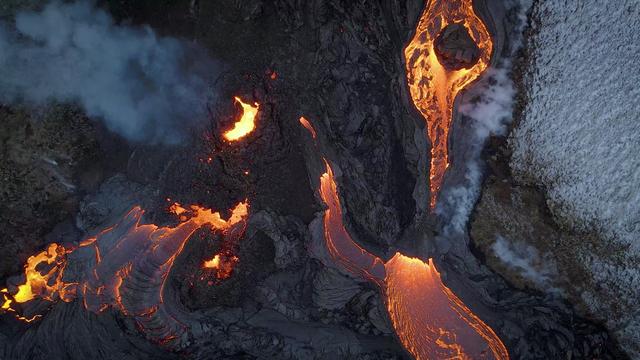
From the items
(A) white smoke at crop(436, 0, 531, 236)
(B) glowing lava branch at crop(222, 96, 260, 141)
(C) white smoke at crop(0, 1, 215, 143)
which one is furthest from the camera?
(A) white smoke at crop(436, 0, 531, 236)

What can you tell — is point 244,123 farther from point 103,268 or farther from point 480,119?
point 480,119

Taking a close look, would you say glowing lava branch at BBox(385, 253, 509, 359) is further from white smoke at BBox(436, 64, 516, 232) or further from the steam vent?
white smoke at BBox(436, 64, 516, 232)

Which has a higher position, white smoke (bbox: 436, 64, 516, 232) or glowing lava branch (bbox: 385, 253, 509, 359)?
white smoke (bbox: 436, 64, 516, 232)

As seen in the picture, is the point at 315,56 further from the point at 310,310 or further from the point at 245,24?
the point at 310,310

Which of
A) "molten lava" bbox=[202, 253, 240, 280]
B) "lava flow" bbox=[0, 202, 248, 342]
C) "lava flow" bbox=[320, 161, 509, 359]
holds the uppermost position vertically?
"lava flow" bbox=[320, 161, 509, 359]

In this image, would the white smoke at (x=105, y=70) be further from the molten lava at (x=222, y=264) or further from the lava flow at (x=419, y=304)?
the lava flow at (x=419, y=304)

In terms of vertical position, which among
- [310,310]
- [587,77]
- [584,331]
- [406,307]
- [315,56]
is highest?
[587,77]

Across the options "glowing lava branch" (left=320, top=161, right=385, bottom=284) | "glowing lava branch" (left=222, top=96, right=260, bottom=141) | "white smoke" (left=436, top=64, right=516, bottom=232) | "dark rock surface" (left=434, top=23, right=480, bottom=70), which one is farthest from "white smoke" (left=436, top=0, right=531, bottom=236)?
"glowing lava branch" (left=222, top=96, right=260, bottom=141)

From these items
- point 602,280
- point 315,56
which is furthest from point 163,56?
point 602,280
